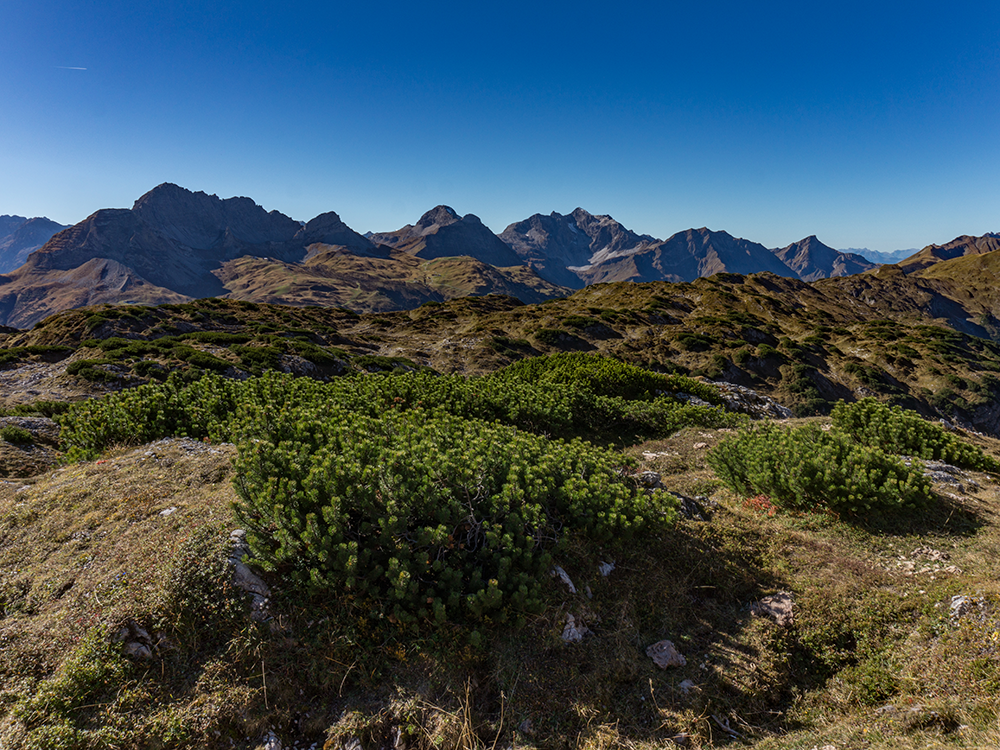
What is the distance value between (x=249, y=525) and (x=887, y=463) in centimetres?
966

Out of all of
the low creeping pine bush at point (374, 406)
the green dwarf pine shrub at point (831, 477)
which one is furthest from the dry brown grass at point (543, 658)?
the low creeping pine bush at point (374, 406)

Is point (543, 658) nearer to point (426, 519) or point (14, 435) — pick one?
point (426, 519)

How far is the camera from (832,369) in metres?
43.7

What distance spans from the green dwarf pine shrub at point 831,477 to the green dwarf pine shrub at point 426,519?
281cm

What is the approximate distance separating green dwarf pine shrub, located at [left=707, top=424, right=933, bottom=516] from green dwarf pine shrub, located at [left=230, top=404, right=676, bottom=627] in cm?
281

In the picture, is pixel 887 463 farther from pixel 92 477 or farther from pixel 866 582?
pixel 92 477

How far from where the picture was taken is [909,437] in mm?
10281

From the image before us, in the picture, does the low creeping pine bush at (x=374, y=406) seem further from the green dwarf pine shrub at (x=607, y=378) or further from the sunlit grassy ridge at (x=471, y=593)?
the sunlit grassy ridge at (x=471, y=593)

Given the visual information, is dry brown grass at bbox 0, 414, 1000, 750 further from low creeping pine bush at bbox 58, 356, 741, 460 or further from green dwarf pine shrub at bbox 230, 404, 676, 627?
low creeping pine bush at bbox 58, 356, 741, 460

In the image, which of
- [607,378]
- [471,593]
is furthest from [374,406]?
[607,378]

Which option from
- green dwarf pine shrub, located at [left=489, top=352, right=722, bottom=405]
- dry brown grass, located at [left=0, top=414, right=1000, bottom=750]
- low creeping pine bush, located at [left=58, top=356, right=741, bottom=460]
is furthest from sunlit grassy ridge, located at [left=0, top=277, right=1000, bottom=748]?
green dwarf pine shrub, located at [left=489, top=352, right=722, bottom=405]

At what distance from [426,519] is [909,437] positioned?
11.4 meters

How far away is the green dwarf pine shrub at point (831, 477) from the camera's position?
718 cm

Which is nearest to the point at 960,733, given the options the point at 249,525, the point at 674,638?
the point at 674,638
